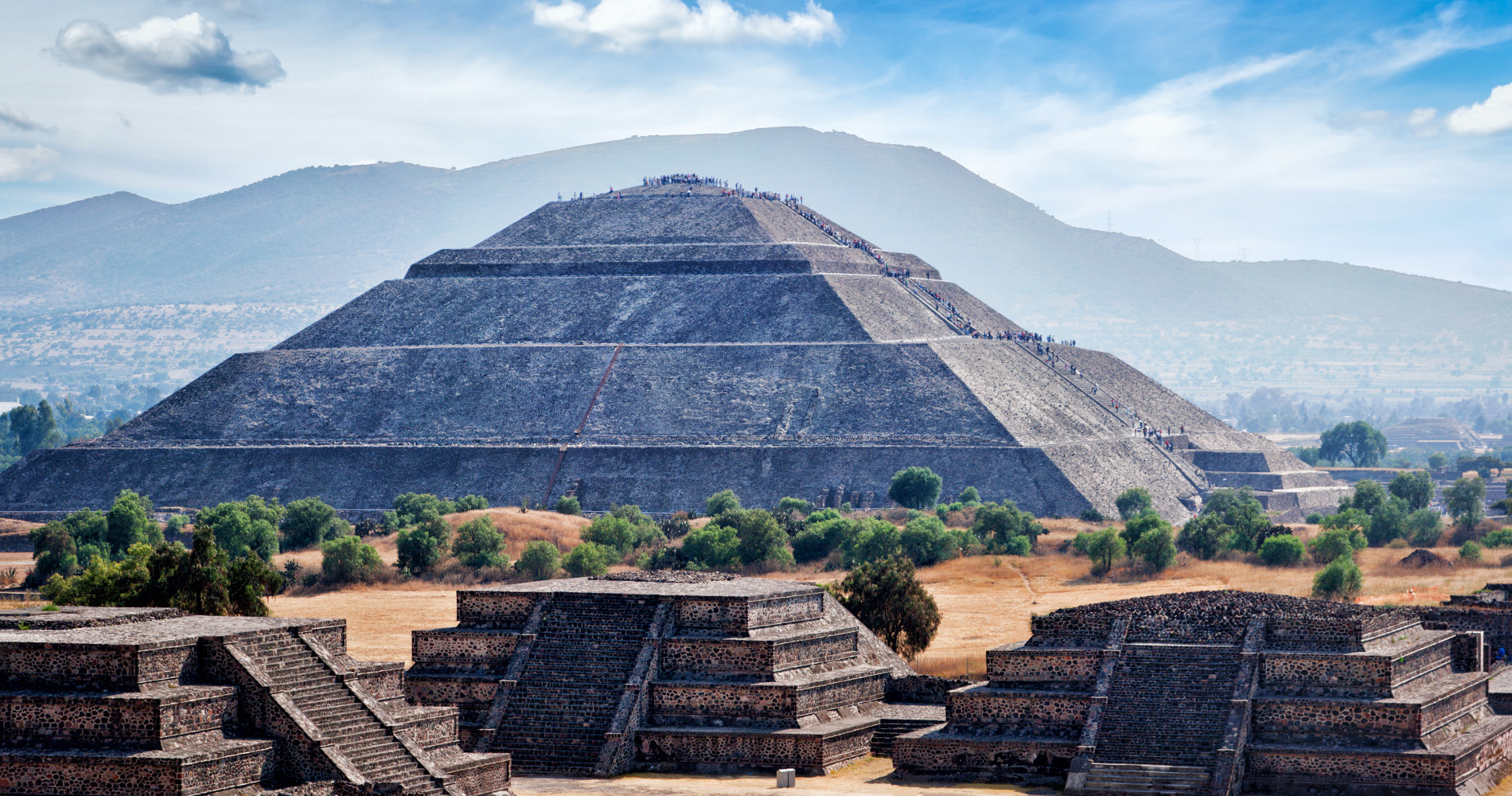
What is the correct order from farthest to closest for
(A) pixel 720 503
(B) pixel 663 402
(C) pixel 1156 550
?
(B) pixel 663 402
(A) pixel 720 503
(C) pixel 1156 550

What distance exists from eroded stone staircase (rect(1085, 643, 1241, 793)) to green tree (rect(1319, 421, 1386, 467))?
127349mm

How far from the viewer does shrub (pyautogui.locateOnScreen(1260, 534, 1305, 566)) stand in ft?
248

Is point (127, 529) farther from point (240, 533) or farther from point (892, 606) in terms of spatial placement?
point (892, 606)

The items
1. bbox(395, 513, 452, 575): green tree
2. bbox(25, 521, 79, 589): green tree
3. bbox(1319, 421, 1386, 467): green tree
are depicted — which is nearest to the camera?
bbox(25, 521, 79, 589): green tree

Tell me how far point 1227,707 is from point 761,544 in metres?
41.5

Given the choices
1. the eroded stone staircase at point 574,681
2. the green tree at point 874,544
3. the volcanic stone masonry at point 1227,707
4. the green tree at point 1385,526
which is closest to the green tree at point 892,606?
the eroded stone staircase at point 574,681

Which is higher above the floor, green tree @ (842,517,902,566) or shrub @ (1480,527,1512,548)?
green tree @ (842,517,902,566)

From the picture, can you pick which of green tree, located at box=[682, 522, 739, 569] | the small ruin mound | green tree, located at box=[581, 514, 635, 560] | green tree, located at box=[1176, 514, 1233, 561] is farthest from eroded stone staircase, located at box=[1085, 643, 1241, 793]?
green tree, located at box=[581, 514, 635, 560]

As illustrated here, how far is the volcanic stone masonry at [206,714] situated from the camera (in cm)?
2992

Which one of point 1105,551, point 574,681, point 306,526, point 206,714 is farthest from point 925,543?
point 206,714

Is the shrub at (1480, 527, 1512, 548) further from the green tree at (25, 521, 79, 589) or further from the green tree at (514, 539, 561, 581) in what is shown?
the green tree at (25, 521, 79, 589)

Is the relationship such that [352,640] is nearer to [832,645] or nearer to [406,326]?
[832,645]

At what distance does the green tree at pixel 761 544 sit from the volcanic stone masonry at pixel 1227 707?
36789mm

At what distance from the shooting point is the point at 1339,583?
6275 cm
